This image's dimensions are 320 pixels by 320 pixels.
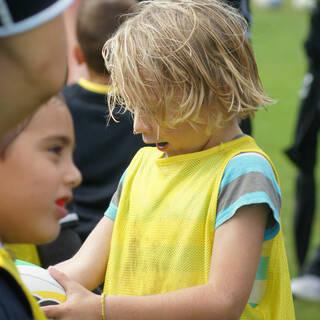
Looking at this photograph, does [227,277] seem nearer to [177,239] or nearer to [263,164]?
[177,239]

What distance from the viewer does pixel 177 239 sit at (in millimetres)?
1821

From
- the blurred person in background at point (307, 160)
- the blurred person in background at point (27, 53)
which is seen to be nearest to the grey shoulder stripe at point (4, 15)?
the blurred person in background at point (27, 53)

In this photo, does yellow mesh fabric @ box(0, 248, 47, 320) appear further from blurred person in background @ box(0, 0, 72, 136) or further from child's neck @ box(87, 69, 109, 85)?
child's neck @ box(87, 69, 109, 85)

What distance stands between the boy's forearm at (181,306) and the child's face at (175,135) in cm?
42

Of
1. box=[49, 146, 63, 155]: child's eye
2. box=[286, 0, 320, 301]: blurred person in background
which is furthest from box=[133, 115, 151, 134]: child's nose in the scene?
box=[286, 0, 320, 301]: blurred person in background

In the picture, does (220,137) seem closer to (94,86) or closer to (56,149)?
(56,149)

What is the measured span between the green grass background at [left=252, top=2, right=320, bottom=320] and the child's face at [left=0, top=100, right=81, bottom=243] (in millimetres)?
914

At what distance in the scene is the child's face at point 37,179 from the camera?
123 centimetres

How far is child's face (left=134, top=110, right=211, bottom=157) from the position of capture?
6.12 feet

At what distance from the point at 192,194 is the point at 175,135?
177mm

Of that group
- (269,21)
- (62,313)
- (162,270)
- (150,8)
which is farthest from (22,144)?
(269,21)

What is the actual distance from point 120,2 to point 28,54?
2439 mm

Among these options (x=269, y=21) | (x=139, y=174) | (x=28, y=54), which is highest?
(x=28, y=54)

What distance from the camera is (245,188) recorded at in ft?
5.70
